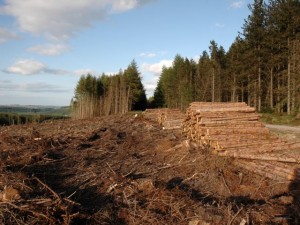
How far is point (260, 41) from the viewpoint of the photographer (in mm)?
37344

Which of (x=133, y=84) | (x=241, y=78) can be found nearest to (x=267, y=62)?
(x=241, y=78)

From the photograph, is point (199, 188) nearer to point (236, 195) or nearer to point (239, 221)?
point (236, 195)

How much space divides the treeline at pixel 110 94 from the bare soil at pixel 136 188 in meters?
51.9

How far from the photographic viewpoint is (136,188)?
734 centimetres

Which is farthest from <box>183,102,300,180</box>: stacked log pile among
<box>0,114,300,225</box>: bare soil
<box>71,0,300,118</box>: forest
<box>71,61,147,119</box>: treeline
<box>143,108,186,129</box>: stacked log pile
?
<box>71,61,147,119</box>: treeline

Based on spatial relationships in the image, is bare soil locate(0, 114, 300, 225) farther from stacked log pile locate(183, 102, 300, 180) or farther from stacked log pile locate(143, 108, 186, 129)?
stacked log pile locate(143, 108, 186, 129)

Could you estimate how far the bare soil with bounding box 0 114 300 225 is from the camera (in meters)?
5.86

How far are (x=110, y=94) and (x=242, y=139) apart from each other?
63.8 m

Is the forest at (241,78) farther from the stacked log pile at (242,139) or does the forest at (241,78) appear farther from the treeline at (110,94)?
the stacked log pile at (242,139)

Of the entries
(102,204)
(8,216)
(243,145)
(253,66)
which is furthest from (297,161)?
(253,66)

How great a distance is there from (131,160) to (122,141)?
3.66 meters

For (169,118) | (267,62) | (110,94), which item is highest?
(267,62)

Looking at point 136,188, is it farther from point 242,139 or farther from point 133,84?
point 133,84

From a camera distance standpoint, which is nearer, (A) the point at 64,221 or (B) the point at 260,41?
(A) the point at 64,221
